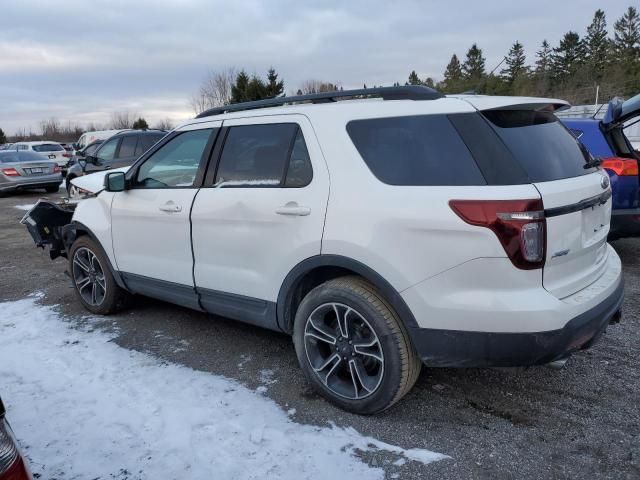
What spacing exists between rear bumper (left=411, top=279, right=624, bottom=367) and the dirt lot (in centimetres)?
47

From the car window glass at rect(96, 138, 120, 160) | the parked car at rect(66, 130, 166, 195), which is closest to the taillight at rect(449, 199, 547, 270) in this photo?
the parked car at rect(66, 130, 166, 195)

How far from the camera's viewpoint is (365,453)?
105 inches

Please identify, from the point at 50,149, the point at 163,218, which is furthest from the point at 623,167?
the point at 50,149

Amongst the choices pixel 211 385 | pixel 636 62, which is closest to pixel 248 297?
pixel 211 385

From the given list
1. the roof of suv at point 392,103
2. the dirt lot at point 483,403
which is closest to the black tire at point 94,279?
the dirt lot at point 483,403

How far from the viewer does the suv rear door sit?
2.52m

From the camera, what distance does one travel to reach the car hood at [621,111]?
16.9 feet

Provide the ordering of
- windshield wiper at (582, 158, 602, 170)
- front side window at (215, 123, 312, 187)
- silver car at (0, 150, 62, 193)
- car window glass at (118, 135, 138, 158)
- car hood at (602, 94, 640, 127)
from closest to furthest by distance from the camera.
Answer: windshield wiper at (582, 158, 602, 170) → front side window at (215, 123, 312, 187) → car hood at (602, 94, 640, 127) → car window glass at (118, 135, 138, 158) → silver car at (0, 150, 62, 193)

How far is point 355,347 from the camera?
300 centimetres

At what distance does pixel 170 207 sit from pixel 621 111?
4650mm

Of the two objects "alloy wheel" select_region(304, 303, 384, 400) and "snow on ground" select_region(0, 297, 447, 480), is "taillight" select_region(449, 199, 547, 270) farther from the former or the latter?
"snow on ground" select_region(0, 297, 447, 480)

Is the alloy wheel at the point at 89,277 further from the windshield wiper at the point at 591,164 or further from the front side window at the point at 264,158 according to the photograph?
the windshield wiper at the point at 591,164

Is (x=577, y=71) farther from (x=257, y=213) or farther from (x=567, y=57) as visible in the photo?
(x=257, y=213)

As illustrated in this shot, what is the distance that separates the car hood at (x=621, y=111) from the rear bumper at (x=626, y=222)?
3.11 feet
